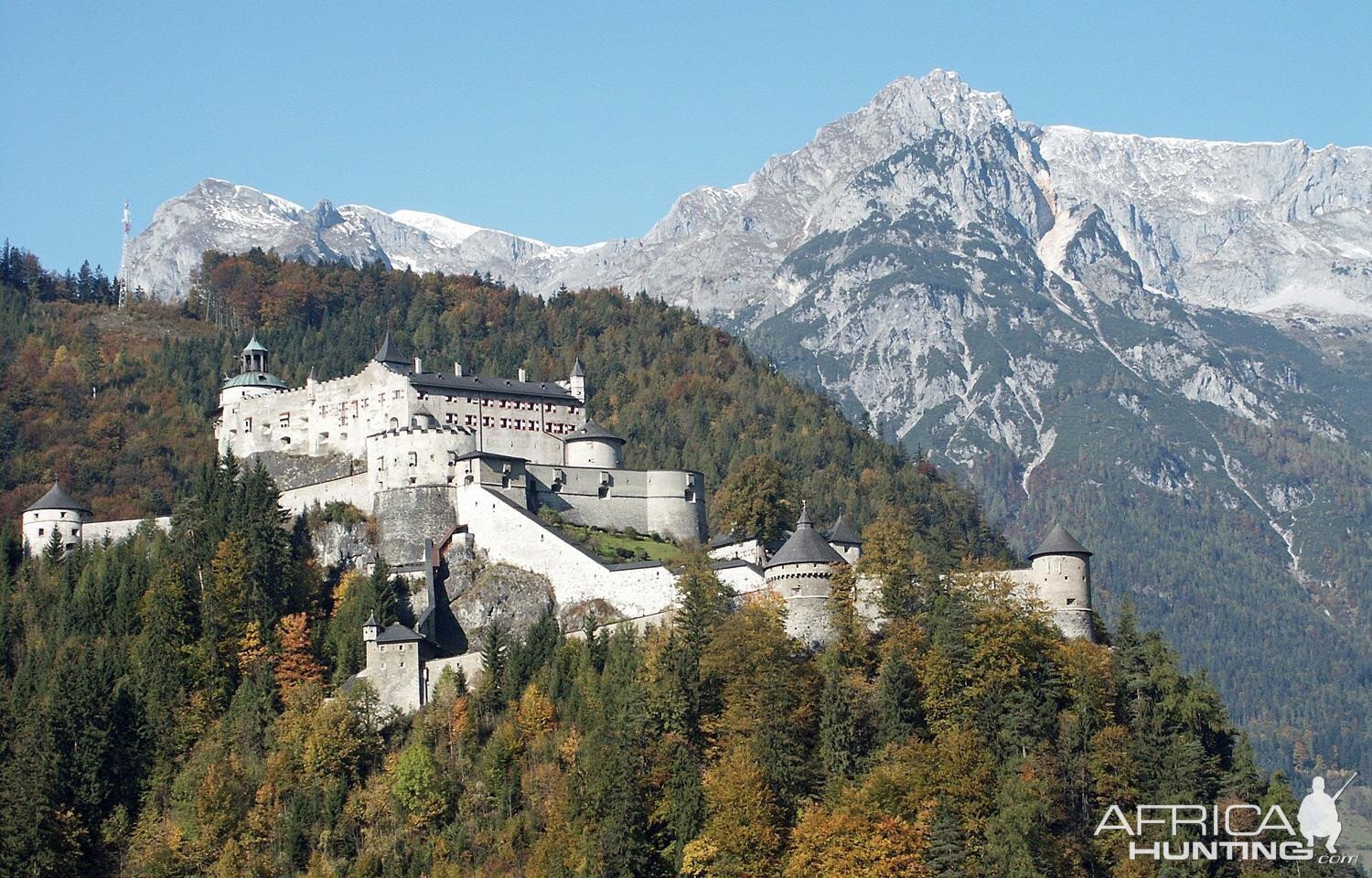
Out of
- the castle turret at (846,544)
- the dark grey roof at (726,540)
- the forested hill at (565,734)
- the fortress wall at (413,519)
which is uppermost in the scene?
the fortress wall at (413,519)

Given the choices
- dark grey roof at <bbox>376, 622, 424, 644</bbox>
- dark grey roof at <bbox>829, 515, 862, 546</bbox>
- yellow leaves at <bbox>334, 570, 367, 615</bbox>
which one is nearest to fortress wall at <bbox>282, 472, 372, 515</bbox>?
yellow leaves at <bbox>334, 570, 367, 615</bbox>

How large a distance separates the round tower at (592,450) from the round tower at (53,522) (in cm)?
2410

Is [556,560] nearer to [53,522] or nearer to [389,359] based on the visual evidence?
[389,359]

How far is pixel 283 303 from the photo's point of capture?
14550 cm

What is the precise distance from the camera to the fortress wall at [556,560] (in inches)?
3177

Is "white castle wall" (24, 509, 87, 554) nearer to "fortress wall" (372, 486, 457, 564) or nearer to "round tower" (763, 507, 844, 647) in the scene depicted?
"fortress wall" (372, 486, 457, 564)

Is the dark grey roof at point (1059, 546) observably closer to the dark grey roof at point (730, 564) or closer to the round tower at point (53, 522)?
the dark grey roof at point (730, 564)

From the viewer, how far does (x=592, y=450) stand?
324ft

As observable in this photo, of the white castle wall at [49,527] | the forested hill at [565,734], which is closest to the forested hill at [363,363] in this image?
the white castle wall at [49,527]

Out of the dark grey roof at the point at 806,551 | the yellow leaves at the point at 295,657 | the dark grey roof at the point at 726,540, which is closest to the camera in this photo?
the dark grey roof at the point at 806,551

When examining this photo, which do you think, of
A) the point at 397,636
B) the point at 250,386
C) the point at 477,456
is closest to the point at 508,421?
the point at 477,456

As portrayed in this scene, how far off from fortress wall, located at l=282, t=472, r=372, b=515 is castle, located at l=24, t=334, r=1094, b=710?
8 centimetres

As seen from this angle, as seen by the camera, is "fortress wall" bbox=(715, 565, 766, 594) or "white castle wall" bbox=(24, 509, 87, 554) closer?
"fortress wall" bbox=(715, 565, 766, 594)

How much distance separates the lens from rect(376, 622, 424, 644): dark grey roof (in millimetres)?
78750
